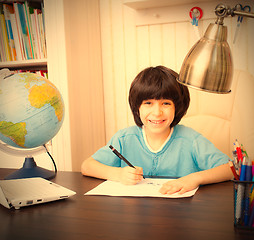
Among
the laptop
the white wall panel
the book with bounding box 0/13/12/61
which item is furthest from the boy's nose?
the book with bounding box 0/13/12/61

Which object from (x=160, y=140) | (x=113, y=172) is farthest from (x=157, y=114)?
(x=113, y=172)

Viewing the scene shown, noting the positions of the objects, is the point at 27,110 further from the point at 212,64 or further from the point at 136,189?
the point at 212,64

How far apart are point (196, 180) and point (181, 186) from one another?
0.24ft

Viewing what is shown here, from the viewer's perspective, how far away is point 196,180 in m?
1.14

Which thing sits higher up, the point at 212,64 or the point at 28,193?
the point at 212,64

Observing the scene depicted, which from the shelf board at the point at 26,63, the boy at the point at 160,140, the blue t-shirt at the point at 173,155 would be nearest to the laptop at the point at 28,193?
the boy at the point at 160,140

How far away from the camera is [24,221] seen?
2.90ft

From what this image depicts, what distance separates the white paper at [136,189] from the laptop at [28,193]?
0.38 feet

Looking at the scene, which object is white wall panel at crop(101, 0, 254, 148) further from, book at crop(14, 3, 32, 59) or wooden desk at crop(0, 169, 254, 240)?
wooden desk at crop(0, 169, 254, 240)

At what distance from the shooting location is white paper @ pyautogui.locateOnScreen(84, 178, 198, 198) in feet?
3.50

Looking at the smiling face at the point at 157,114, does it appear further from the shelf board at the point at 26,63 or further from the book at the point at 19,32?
the book at the point at 19,32

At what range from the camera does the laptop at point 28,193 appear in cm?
99

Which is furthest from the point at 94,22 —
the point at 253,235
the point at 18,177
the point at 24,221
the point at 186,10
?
the point at 253,235

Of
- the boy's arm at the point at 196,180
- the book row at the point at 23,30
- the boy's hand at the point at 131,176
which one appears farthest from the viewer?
the book row at the point at 23,30
